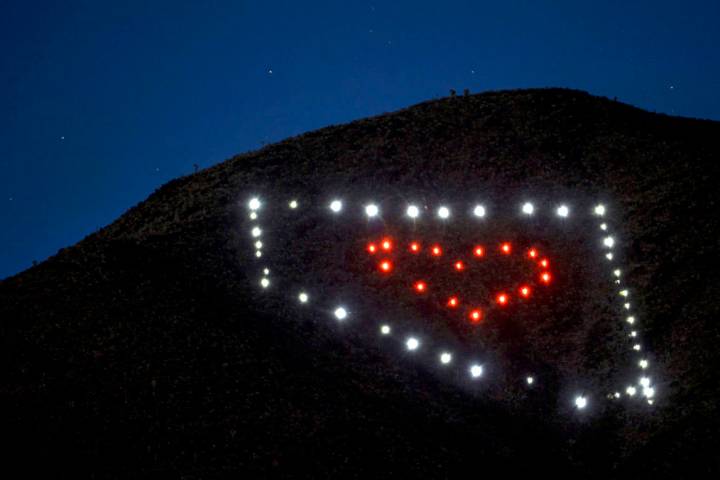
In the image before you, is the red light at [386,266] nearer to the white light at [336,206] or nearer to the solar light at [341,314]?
the solar light at [341,314]

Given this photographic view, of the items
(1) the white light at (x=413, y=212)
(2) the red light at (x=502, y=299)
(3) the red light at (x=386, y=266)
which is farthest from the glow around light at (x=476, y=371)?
(1) the white light at (x=413, y=212)

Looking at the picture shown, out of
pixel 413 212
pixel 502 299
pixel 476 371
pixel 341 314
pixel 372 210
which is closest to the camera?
pixel 476 371

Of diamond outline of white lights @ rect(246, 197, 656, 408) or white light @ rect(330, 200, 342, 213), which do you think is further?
white light @ rect(330, 200, 342, 213)

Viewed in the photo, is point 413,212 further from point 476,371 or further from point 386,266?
point 476,371

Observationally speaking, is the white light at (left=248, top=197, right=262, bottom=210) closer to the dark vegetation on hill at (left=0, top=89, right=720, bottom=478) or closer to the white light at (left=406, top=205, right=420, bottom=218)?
the dark vegetation on hill at (left=0, top=89, right=720, bottom=478)

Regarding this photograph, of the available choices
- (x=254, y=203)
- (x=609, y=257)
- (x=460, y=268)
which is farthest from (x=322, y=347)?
(x=609, y=257)

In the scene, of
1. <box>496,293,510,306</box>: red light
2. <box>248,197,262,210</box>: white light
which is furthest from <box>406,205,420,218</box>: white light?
<box>248,197,262,210</box>: white light

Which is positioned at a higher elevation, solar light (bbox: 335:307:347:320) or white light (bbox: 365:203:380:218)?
white light (bbox: 365:203:380:218)
